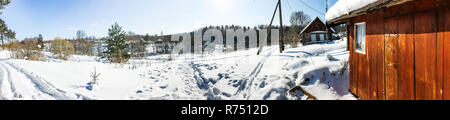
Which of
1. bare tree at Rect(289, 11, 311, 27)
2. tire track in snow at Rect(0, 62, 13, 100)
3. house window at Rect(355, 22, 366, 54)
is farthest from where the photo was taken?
bare tree at Rect(289, 11, 311, 27)

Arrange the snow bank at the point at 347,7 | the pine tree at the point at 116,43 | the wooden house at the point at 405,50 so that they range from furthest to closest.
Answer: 1. the pine tree at the point at 116,43
2. the snow bank at the point at 347,7
3. the wooden house at the point at 405,50

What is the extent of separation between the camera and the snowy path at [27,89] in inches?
123

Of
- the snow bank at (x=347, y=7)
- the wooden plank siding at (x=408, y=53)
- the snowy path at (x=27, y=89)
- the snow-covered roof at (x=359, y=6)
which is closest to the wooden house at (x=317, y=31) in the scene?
the snow bank at (x=347, y=7)

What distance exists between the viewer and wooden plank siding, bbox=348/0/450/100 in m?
1.95

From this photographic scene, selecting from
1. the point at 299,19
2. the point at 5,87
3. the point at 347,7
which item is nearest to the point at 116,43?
the point at 5,87

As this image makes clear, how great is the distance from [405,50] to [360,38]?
141 cm

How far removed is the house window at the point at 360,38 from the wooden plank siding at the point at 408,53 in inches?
8.9

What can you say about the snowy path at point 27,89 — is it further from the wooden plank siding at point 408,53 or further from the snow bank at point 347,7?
A: the wooden plank siding at point 408,53

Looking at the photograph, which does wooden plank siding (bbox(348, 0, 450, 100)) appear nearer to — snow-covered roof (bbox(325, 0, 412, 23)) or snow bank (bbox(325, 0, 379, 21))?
snow-covered roof (bbox(325, 0, 412, 23))

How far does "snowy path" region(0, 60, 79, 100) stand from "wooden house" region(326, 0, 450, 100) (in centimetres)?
562

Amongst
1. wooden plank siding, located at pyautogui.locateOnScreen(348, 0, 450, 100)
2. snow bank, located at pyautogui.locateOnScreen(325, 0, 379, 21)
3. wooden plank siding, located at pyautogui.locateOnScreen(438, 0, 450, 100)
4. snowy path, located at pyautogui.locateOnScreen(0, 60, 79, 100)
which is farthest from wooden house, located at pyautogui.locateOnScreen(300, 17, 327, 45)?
snowy path, located at pyautogui.locateOnScreen(0, 60, 79, 100)
